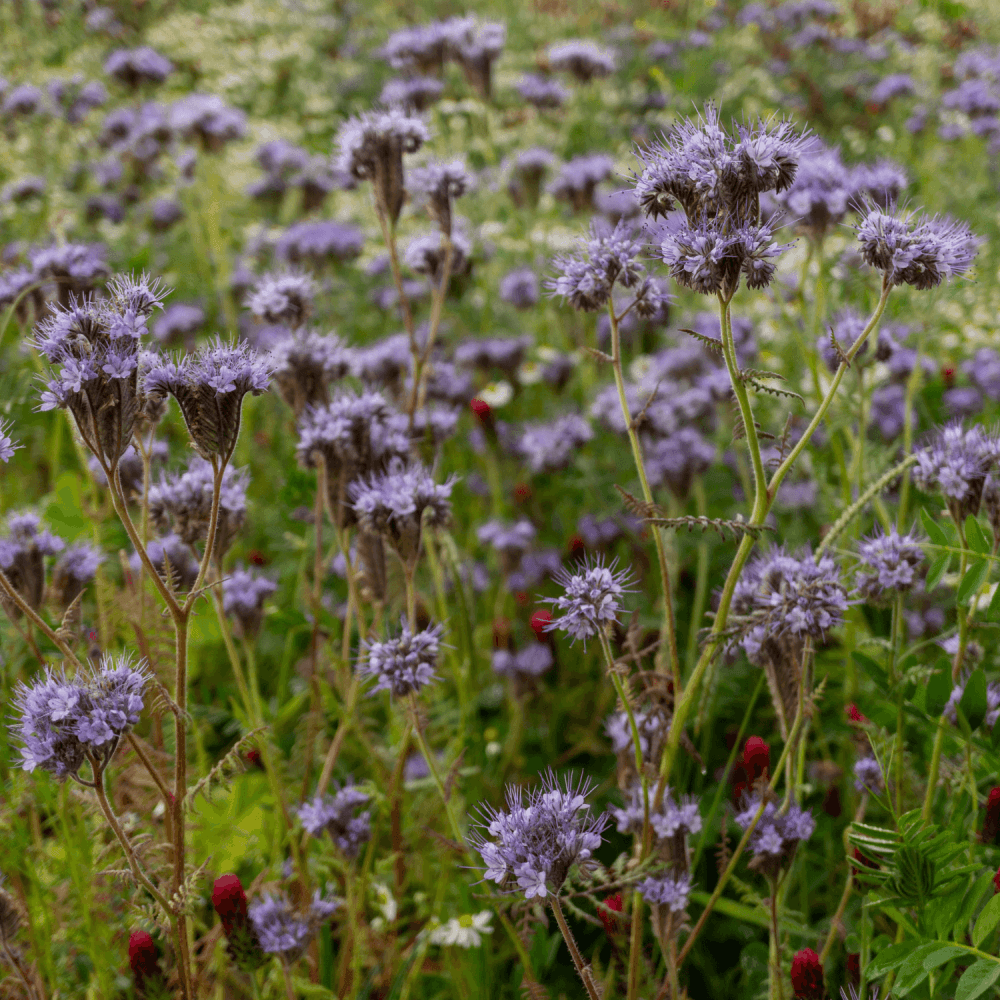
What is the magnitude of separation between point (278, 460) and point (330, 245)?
1.47 m

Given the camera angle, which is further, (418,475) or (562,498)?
(562,498)

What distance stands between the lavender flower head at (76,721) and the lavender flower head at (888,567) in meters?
1.53

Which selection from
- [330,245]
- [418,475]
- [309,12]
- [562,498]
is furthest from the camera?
[309,12]

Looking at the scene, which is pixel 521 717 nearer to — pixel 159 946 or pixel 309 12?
pixel 159 946

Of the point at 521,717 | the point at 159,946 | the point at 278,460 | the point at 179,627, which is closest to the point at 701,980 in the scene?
the point at 521,717

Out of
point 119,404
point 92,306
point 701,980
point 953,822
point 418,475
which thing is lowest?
point 701,980

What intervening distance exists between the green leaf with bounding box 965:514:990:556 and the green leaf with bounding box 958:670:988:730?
24cm

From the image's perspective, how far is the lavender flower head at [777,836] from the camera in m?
1.96

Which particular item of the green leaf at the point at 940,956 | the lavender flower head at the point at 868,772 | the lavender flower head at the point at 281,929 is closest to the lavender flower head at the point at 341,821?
the lavender flower head at the point at 281,929

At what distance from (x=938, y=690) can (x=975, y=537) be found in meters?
0.32

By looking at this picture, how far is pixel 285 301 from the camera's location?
2818mm

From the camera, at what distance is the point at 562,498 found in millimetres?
4535

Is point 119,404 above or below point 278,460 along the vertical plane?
above

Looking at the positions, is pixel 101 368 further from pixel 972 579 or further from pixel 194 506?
pixel 972 579
